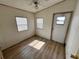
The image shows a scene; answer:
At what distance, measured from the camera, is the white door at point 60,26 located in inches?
103

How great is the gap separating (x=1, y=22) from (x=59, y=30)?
121 inches

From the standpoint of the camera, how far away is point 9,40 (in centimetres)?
251

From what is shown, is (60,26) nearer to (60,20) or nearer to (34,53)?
(60,20)

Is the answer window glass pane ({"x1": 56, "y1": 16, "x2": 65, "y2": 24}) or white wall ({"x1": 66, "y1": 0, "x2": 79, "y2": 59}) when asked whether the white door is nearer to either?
window glass pane ({"x1": 56, "y1": 16, "x2": 65, "y2": 24})

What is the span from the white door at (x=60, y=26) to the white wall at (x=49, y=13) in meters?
0.29

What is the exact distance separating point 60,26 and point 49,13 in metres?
1.11

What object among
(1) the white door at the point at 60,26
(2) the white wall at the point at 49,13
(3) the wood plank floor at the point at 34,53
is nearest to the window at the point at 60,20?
A: (1) the white door at the point at 60,26

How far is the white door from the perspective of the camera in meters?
2.62

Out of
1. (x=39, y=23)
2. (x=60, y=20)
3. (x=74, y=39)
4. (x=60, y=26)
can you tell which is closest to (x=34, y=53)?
(x=74, y=39)

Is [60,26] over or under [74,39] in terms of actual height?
over

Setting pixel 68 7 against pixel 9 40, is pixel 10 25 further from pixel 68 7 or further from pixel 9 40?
pixel 68 7

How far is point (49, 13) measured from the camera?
320cm

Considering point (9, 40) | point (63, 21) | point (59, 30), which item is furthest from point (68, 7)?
point (9, 40)

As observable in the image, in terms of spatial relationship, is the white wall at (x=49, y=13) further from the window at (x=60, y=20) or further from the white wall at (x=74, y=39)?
the white wall at (x=74, y=39)
